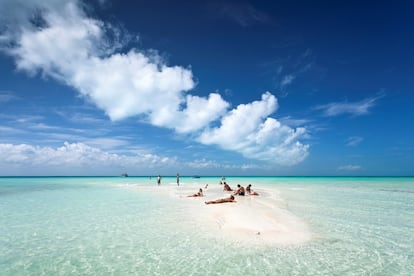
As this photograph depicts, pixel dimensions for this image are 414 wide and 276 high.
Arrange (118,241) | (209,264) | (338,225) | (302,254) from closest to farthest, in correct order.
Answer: (209,264) < (302,254) < (118,241) < (338,225)

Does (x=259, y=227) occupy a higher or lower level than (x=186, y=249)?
higher

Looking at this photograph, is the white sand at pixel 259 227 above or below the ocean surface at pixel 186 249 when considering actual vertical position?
above

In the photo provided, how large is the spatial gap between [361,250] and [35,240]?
12089 mm

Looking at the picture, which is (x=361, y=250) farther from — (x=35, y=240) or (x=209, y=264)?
(x=35, y=240)

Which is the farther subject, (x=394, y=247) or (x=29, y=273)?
(x=394, y=247)

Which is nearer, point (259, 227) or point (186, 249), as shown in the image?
point (186, 249)

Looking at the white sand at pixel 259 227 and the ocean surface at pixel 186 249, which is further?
the white sand at pixel 259 227

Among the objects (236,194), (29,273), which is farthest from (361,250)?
(236,194)

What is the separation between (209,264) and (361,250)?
17.9 feet

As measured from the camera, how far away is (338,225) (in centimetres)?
1246

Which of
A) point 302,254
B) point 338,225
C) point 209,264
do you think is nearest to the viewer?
point 209,264

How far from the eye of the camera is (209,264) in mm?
7488

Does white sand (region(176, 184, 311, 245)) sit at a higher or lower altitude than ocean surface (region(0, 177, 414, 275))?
higher

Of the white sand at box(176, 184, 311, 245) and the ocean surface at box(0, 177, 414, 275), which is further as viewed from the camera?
the white sand at box(176, 184, 311, 245)
